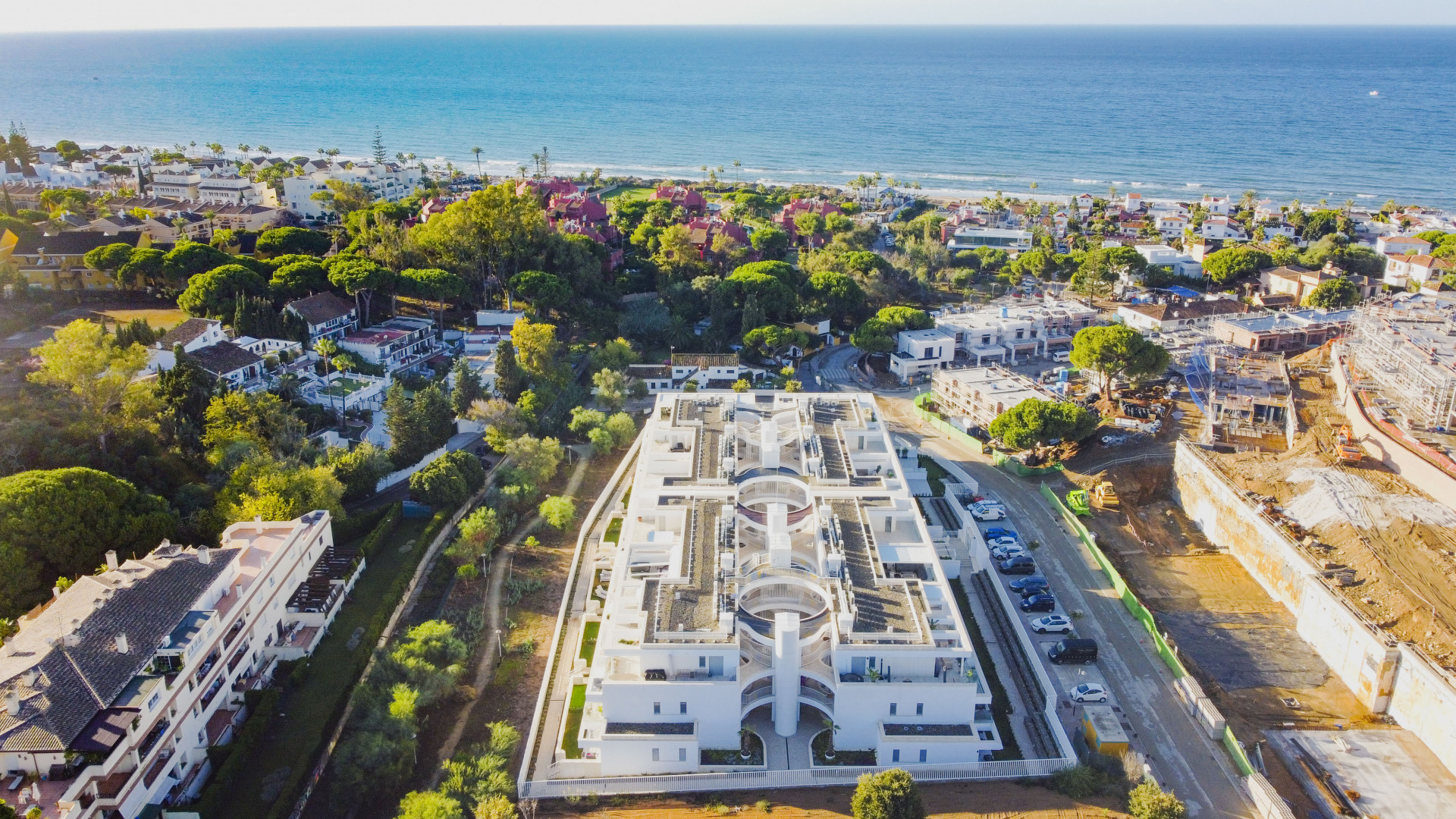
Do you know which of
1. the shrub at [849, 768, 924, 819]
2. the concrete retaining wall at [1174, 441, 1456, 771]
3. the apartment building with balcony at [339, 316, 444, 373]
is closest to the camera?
the shrub at [849, 768, 924, 819]

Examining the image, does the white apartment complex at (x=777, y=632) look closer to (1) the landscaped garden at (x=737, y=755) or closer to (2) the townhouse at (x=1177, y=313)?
(1) the landscaped garden at (x=737, y=755)

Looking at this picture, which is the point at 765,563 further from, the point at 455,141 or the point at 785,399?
the point at 455,141

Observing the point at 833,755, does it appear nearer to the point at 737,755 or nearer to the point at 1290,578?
the point at 737,755

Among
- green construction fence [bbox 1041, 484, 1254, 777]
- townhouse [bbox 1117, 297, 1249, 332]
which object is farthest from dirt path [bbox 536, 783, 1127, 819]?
townhouse [bbox 1117, 297, 1249, 332]

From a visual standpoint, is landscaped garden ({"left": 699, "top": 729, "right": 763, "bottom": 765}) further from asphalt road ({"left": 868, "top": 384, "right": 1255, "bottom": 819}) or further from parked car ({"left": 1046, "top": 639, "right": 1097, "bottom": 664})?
asphalt road ({"left": 868, "top": 384, "right": 1255, "bottom": 819})

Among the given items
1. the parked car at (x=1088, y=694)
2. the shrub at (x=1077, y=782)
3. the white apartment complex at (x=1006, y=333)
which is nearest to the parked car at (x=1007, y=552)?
the parked car at (x=1088, y=694)

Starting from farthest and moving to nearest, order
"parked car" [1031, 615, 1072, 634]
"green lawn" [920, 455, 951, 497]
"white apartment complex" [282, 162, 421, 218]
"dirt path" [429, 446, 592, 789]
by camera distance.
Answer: "white apartment complex" [282, 162, 421, 218]
"green lawn" [920, 455, 951, 497]
"parked car" [1031, 615, 1072, 634]
"dirt path" [429, 446, 592, 789]
